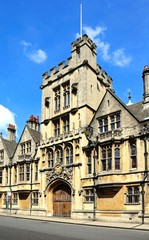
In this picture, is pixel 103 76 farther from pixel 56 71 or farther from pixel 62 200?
pixel 62 200

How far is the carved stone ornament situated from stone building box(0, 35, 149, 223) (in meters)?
0.11

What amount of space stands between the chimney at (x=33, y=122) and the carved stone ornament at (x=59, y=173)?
10693 mm

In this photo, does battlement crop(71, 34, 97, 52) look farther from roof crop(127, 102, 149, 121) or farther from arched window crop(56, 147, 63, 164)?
arched window crop(56, 147, 63, 164)

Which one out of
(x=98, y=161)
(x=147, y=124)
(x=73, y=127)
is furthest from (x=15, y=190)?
(x=147, y=124)

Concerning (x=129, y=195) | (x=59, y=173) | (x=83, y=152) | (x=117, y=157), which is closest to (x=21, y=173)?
(x=59, y=173)

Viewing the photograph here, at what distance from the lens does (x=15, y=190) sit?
3862 centimetres

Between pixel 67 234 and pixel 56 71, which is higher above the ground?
pixel 56 71

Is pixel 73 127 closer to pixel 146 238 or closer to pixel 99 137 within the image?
pixel 99 137

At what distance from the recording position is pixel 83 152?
29.6 metres

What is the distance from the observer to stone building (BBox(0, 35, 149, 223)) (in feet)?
82.2

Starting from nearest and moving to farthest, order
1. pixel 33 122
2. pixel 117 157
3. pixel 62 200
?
pixel 117 157 < pixel 62 200 < pixel 33 122

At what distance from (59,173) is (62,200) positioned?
312cm

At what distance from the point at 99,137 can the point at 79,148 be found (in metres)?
3.18

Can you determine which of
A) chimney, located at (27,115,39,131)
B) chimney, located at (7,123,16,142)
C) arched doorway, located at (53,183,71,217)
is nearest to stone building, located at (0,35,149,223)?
arched doorway, located at (53,183,71,217)
